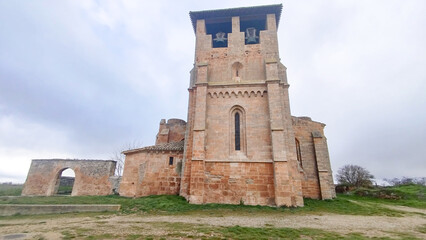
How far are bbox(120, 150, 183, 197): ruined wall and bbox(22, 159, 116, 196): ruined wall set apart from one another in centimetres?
307

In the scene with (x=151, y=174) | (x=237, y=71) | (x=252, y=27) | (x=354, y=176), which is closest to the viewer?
(x=151, y=174)

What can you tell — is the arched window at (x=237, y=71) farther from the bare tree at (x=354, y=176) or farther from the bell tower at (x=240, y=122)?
the bare tree at (x=354, y=176)

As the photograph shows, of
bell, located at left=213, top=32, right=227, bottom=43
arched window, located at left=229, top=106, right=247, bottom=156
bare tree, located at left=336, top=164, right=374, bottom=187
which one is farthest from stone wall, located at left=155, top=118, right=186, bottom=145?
bare tree, located at left=336, top=164, right=374, bottom=187

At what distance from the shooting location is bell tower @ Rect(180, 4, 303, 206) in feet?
39.2

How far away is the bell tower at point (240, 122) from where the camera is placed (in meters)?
11.9

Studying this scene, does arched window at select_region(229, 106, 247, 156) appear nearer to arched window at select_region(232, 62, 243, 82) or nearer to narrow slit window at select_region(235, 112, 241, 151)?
narrow slit window at select_region(235, 112, 241, 151)

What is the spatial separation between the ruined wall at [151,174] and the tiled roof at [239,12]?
12.2m

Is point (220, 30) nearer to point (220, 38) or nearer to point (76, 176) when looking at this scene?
point (220, 38)

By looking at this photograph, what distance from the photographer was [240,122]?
1388 centimetres

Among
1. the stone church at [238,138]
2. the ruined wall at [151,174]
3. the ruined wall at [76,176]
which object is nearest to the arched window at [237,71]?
the stone church at [238,138]

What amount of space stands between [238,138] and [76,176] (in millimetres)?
14396

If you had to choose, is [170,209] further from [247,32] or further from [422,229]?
[247,32]

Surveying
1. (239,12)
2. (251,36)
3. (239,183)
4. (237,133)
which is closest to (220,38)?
(251,36)

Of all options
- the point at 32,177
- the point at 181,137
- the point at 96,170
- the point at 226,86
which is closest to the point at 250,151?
the point at 226,86
